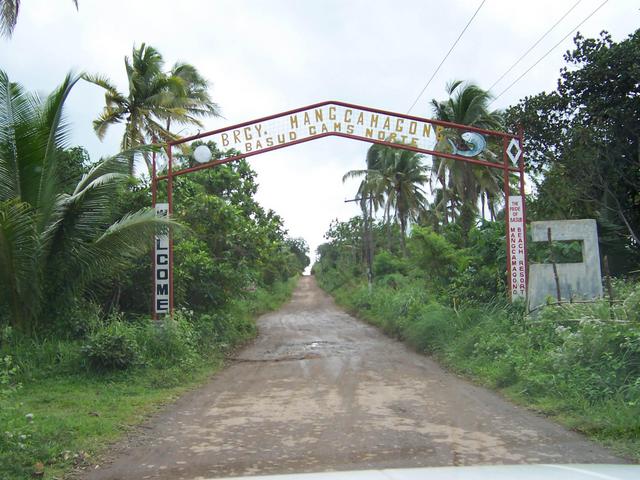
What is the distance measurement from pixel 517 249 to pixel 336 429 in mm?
8674

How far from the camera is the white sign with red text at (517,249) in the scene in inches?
553

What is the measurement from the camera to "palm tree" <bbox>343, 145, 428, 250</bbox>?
3366 centimetres

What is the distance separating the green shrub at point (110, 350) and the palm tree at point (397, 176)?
23963 millimetres

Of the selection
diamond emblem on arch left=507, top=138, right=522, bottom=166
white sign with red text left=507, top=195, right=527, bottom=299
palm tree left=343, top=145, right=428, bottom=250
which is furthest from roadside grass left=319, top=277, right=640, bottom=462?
palm tree left=343, top=145, right=428, bottom=250

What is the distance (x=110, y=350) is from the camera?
10484mm

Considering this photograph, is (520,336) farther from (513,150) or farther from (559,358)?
(513,150)

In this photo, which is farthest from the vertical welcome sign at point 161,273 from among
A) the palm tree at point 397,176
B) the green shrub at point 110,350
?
the palm tree at point 397,176

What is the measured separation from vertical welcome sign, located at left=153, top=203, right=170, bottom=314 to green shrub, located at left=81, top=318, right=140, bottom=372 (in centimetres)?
231

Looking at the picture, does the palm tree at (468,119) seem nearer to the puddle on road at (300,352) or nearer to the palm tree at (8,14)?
the puddle on road at (300,352)

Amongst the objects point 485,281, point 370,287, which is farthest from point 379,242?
point 485,281

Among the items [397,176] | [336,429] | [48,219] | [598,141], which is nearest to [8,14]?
[48,219]

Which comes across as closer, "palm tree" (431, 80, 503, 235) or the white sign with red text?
the white sign with red text

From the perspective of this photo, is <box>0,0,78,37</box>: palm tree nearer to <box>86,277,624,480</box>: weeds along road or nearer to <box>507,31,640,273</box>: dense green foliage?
<box>86,277,624,480</box>: weeds along road

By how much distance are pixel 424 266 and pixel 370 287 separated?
1242cm
